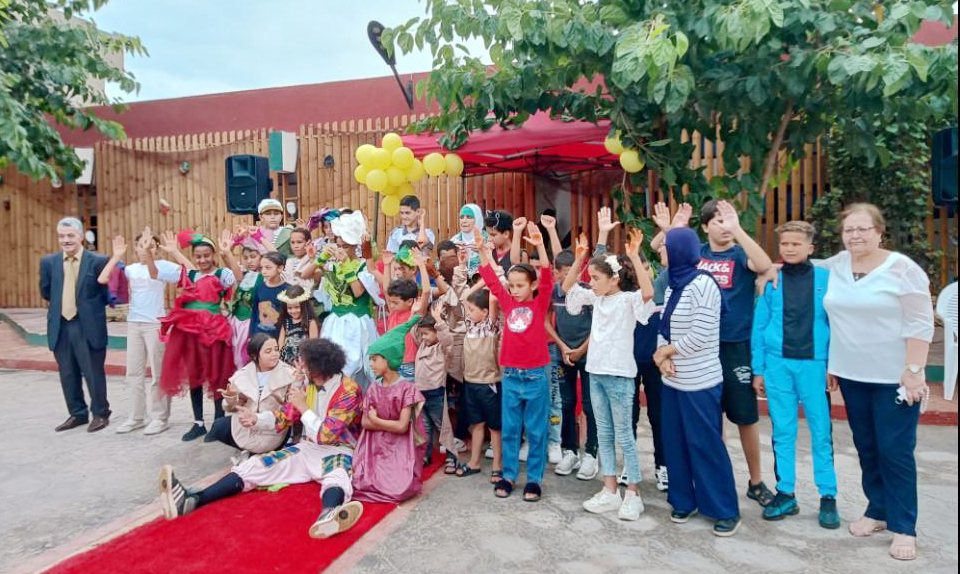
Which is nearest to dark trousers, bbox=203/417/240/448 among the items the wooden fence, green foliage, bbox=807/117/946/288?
the wooden fence

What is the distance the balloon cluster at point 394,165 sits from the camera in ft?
23.8

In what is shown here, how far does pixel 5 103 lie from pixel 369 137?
15.1 feet

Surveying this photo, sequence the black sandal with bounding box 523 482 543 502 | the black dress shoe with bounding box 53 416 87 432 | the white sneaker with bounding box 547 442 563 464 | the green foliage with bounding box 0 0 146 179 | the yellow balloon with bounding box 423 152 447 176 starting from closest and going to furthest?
the black sandal with bounding box 523 482 543 502 < the white sneaker with bounding box 547 442 563 464 < the black dress shoe with bounding box 53 416 87 432 < the yellow balloon with bounding box 423 152 447 176 < the green foliage with bounding box 0 0 146 179

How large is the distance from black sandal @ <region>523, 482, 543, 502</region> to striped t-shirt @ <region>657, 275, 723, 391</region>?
43.2 inches

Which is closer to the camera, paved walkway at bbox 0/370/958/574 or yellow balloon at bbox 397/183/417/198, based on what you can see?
paved walkway at bbox 0/370/958/574

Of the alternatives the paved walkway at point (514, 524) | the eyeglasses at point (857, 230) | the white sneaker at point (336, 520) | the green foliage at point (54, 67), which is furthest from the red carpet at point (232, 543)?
the green foliage at point (54, 67)

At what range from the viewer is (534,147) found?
7.21 m

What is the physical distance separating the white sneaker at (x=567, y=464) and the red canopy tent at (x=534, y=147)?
335 centimetres

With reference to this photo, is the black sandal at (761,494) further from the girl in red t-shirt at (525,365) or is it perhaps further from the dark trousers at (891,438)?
the girl in red t-shirt at (525,365)

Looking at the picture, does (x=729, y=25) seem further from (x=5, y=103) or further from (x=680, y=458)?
(x=5, y=103)

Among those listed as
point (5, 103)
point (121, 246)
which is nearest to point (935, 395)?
point (121, 246)

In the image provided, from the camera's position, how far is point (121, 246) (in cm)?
576

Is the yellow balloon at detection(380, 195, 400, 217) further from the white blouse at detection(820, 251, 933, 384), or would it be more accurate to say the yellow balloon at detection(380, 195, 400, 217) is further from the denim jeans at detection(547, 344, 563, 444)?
the white blouse at detection(820, 251, 933, 384)

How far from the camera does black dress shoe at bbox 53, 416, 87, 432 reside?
240 inches
